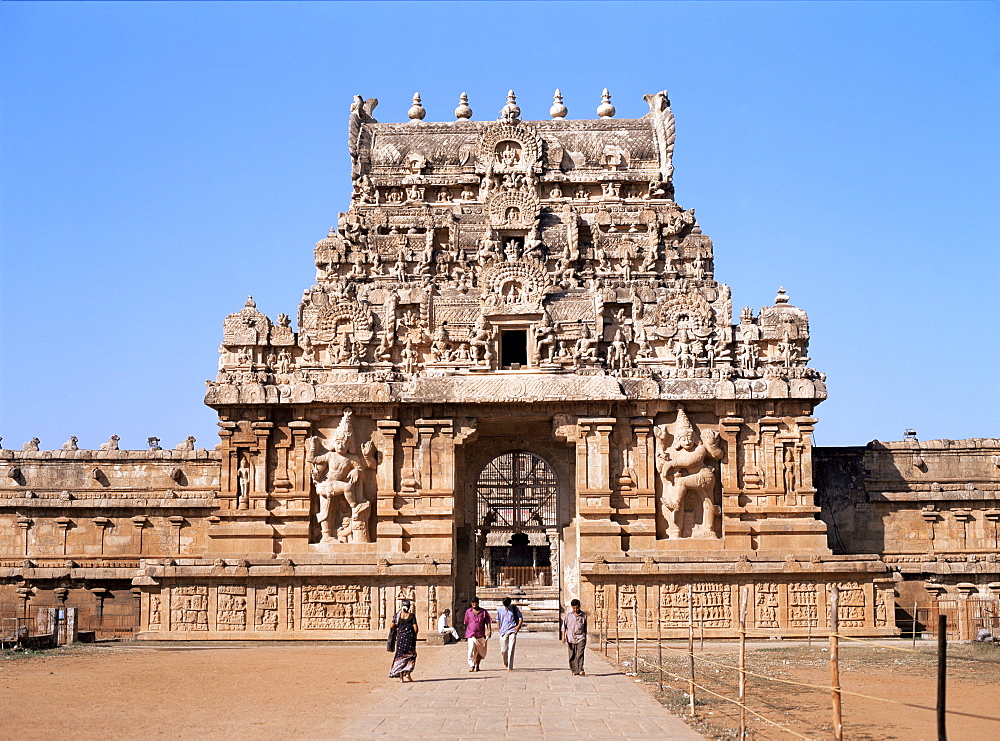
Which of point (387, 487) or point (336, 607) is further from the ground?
point (387, 487)

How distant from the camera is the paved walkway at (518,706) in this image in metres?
13.0

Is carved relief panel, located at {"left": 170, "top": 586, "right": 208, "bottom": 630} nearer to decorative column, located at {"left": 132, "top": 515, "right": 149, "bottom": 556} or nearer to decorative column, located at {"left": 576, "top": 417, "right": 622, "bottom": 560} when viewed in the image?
decorative column, located at {"left": 132, "top": 515, "right": 149, "bottom": 556}

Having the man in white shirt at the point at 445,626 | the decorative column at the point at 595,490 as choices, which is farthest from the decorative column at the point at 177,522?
the decorative column at the point at 595,490

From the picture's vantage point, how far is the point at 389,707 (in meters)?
15.3

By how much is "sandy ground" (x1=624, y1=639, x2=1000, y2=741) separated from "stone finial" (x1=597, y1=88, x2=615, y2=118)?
1844cm

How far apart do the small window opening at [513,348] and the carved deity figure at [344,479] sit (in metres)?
4.21

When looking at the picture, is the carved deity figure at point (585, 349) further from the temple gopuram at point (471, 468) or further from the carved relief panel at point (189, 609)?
the carved relief panel at point (189, 609)

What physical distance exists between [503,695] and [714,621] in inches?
429

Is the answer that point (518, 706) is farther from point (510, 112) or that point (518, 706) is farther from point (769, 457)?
point (510, 112)

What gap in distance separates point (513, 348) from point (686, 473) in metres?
5.48

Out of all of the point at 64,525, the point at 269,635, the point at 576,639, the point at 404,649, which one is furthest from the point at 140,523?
the point at 576,639

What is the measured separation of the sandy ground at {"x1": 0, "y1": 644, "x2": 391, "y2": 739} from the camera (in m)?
13.6

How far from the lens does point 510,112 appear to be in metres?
35.5

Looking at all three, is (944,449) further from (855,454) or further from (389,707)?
(389,707)
